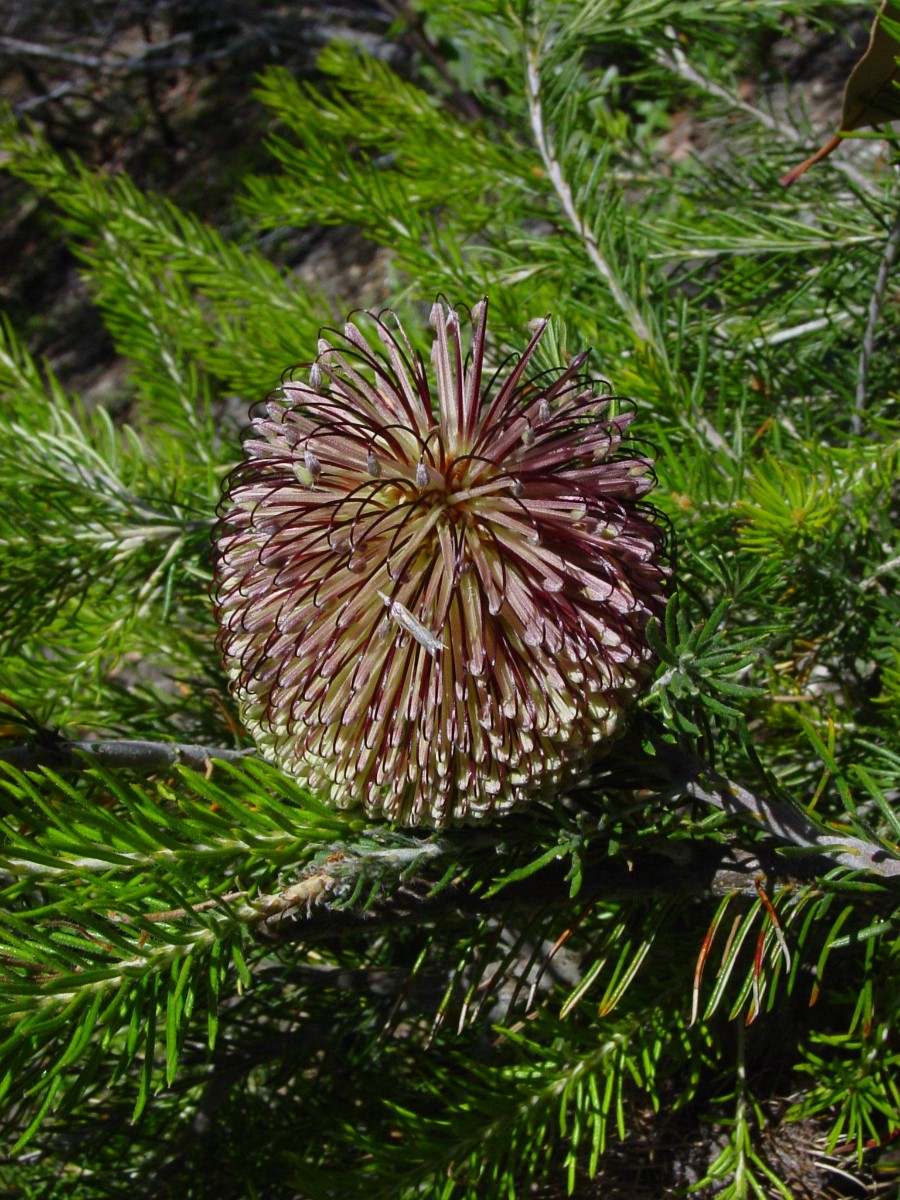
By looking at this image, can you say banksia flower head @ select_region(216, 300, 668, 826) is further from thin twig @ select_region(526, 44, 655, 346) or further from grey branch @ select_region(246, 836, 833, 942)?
thin twig @ select_region(526, 44, 655, 346)

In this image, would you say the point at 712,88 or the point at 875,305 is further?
the point at 712,88

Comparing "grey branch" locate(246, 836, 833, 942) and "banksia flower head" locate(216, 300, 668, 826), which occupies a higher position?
"banksia flower head" locate(216, 300, 668, 826)

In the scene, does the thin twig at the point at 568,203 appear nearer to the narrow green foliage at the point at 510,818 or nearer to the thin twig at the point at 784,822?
the narrow green foliage at the point at 510,818

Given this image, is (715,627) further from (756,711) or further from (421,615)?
(756,711)

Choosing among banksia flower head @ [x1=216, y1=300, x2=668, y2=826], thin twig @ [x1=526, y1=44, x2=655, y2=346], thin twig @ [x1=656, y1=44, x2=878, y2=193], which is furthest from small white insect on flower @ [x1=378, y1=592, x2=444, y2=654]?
thin twig @ [x1=656, y1=44, x2=878, y2=193]

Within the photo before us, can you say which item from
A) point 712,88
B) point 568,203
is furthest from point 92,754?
point 712,88

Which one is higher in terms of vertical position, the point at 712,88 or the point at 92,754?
the point at 712,88

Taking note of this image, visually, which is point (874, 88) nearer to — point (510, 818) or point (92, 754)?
point (510, 818)
